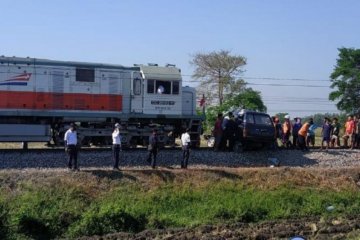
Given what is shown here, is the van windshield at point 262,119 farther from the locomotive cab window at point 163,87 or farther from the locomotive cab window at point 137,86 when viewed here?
the locomotive cab window at point 137,86

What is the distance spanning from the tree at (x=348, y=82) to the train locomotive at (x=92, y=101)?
40.9 m

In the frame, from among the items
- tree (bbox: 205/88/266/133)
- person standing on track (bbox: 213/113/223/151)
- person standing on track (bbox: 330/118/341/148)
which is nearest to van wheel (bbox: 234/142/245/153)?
person standing on track (bbox: 213/113/223/151)

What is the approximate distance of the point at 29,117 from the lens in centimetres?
2462

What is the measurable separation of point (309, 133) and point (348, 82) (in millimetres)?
40145

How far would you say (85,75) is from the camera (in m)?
26.0

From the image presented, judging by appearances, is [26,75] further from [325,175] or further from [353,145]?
[353,145]

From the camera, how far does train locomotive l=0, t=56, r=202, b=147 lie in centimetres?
2441

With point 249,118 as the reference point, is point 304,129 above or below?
below

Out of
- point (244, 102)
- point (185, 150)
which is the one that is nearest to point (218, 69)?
point (244, 102)

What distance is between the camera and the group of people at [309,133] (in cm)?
2686

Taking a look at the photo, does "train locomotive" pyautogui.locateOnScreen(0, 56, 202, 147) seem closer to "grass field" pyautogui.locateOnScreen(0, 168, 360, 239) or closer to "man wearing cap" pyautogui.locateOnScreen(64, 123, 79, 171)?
"man wearing cap" pyautogui.locateOnScreen(64, 123, 79, 171)

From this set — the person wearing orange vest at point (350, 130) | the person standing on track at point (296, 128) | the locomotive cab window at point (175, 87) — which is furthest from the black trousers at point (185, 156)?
the person wearing orange vest at point (350, 130)

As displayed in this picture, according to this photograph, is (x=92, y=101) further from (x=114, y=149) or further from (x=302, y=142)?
(x=302, y=142)

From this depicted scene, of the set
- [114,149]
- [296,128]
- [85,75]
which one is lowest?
[114,149]
